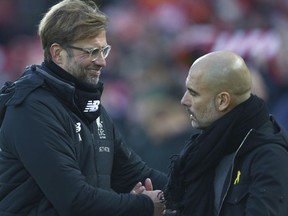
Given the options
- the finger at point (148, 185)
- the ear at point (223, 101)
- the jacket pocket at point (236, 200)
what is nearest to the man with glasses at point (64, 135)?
the finger at point (148, 185)

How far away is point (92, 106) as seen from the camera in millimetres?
5320

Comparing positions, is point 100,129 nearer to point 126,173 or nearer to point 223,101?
point 126,173

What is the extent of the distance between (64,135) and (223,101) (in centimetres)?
87

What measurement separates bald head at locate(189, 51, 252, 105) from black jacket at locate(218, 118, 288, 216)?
218 millimetres

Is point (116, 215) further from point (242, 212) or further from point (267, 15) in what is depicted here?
point (267, 15)

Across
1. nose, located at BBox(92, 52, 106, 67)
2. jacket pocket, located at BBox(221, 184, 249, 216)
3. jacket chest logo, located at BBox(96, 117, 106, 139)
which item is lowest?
jacket pocket, located at BBox(221, 184, 249, 216)

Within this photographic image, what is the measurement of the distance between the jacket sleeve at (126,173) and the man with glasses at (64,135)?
0.78 feet

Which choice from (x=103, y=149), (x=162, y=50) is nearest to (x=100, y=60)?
(x=103, y=149)

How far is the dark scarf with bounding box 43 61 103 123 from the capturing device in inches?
206

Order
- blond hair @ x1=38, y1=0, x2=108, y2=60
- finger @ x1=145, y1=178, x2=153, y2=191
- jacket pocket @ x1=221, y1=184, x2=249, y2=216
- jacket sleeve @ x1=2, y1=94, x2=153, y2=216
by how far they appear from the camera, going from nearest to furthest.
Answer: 1. jacket pocket @ x1=221, y1=184, x2=249, y2=216
2. jacket sleeve @ x1=2, y1=94, x2=153, y2=216
3. blond hair @ x1=38, y1=0, x2=108, y2=60
4. finger @ x1=145, y1=178, x2=153, y2=191

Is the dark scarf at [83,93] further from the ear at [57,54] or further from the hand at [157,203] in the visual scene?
the hand at [157,203]

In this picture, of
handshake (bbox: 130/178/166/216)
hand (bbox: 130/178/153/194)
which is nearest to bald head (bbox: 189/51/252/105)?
handshake (bbox: 130/178/166/216)

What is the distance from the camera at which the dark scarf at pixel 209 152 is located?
491 centimetres

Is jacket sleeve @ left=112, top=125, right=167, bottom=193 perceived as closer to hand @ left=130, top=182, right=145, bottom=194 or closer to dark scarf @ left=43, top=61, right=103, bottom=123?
hand @ left=130, top=182, right=145, bottom=194
